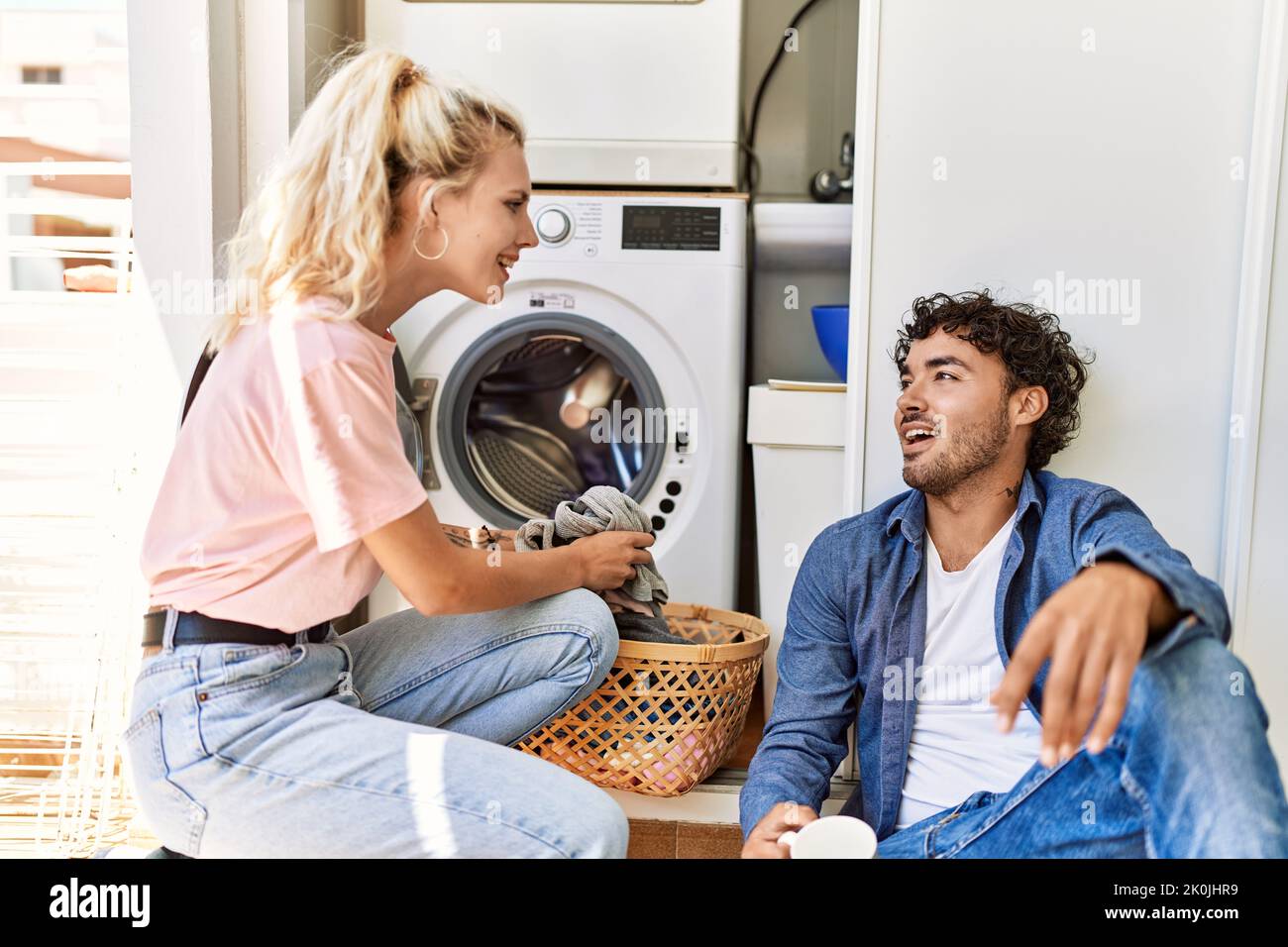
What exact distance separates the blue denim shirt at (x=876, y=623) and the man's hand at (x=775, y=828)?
6 cm

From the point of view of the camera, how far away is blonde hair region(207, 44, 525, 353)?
1.28 metres

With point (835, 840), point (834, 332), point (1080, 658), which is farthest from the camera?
point (834, 332)

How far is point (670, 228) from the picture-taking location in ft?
7.53

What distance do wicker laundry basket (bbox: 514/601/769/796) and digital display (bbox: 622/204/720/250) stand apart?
34.6 inches

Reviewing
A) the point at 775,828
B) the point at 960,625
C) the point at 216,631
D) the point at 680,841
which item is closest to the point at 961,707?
the point at 960,625

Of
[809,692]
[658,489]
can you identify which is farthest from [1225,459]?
[658,489]

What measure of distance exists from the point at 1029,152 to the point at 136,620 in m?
1.68

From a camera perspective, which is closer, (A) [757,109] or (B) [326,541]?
(B) [326,541]

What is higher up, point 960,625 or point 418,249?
point 418,249

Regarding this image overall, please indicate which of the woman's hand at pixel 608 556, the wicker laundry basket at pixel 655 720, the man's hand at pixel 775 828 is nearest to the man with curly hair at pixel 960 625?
the man's hand at pixel 775 828

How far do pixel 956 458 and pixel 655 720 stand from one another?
1.99 feet

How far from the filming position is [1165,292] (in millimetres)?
1864

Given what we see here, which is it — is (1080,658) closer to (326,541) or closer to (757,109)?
(326,541)

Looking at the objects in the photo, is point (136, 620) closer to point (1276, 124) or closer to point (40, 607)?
point (40, 607)
